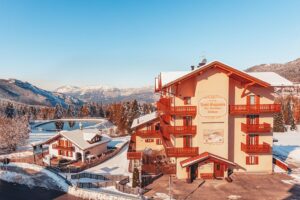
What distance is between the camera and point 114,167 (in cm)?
4066

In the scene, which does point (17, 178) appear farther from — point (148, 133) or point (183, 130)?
point (183, 130)

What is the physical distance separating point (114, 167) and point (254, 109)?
867 inches

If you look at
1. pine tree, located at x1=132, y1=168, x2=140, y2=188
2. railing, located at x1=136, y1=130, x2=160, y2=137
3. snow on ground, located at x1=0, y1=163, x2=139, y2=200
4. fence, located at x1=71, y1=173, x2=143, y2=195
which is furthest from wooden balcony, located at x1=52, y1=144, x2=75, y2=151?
pine tree, located at x1=132, y1=168, x2=140, y2=188

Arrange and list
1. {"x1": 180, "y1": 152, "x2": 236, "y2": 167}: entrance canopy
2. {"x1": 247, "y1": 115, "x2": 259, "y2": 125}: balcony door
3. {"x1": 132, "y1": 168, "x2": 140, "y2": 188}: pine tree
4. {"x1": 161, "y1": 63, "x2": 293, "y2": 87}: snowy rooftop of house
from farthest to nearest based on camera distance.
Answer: {"x1": 247, "y1": 115, "x2": 259, "y2": 125}: balcony door → {"x1": 161, "y1": 63, "x2": 293, "y2": 87}: snowy rooftop of house → {"x1": 180, "y1": 152, "x2": 236, "y2": 167}: entrance canopy → {"x1": 132, "y1": 168, "x2": 140, "y2": 188}: pine tree

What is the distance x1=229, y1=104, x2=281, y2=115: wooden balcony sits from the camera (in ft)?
114

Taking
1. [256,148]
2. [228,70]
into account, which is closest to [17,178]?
[228,70]

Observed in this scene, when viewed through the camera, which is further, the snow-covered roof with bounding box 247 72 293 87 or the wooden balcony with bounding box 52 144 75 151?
the wooden balcony with bounding box 52 144 75 151

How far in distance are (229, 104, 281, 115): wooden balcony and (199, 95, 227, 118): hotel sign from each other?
135 cm

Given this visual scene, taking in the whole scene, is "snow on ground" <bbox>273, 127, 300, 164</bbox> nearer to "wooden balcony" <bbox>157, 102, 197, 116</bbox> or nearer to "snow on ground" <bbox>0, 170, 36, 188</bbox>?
"wooden balcony" <bbox>157, 102, 197, 116</bbox>

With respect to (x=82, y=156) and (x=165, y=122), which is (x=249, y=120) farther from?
(x=82, y=156)

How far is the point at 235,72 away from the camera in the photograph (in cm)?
3353

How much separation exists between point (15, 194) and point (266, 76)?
119 feet

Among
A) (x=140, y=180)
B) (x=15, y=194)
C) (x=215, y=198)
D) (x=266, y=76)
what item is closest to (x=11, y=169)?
(x=15, y=194)

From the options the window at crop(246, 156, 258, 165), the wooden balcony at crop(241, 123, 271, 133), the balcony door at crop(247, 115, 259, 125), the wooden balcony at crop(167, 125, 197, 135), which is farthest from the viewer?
the balcony door at crop(247, 115, 259, 125)
